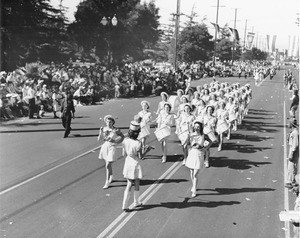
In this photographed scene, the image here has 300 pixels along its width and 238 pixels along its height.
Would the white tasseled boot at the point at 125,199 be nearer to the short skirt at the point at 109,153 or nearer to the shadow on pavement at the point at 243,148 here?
the short skirt at the point at 109,153

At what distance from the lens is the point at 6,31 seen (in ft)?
107

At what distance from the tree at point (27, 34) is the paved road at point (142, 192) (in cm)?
1799

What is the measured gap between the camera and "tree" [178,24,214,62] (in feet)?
209

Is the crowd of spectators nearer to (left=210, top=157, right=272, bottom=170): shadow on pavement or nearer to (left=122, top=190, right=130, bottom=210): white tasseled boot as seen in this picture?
(left=210, top=157, right=272, bottom=170): shadow on pavement

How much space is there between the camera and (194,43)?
63.9 meters

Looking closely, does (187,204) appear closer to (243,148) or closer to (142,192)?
(142,192)

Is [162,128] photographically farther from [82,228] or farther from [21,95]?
[21,95]

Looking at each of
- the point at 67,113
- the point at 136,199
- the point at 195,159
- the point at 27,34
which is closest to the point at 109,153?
the point at 136,199

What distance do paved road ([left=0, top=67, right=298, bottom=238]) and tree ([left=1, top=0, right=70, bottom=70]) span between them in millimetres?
17992

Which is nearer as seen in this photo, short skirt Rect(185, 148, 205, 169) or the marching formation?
the marching formation

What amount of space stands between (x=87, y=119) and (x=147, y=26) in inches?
1764

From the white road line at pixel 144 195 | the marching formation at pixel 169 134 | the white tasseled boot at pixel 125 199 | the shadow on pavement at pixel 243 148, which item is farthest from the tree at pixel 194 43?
Answer: the white tasseled boot at pixel 125 199

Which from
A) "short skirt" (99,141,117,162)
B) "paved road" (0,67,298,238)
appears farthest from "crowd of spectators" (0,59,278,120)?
"short skirt" (99,141,117,162)

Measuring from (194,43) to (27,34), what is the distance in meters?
33.7
